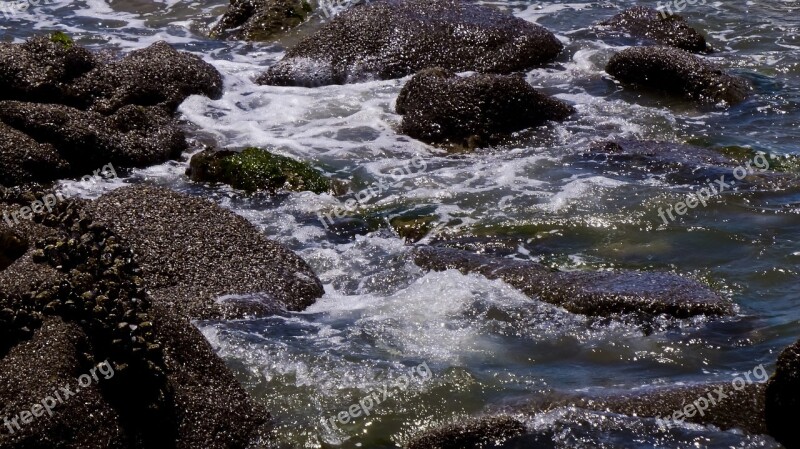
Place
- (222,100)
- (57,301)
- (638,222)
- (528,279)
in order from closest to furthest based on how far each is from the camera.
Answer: (57,301)
(528,279)
(638,222)
(222,100)

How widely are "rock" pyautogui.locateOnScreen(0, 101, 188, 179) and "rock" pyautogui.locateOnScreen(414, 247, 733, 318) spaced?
3.93 m

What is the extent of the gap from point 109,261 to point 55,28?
11.7 meters

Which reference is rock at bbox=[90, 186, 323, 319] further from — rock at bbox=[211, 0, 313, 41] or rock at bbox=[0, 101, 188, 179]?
rock at bbox=[211, 0, 313, 41]

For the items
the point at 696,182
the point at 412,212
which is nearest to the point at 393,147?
the point at 412,212

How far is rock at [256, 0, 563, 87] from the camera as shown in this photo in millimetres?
12695

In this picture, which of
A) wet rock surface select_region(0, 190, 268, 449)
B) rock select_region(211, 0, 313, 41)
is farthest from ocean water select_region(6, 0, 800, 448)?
rock select_region(211, 0, 313, 41)

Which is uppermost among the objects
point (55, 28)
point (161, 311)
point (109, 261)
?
point (109, 261)

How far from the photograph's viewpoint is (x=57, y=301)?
475 centimetres

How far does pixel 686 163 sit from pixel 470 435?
18.0 feet

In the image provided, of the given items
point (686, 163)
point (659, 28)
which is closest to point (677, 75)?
point (659, 28)

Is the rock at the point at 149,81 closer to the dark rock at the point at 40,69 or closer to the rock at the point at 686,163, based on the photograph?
the dark rock at the point at 40,69

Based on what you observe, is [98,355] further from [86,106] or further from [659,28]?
[659,28]

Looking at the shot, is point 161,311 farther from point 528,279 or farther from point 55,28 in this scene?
point 55,28

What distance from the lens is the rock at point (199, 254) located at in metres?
6.82
